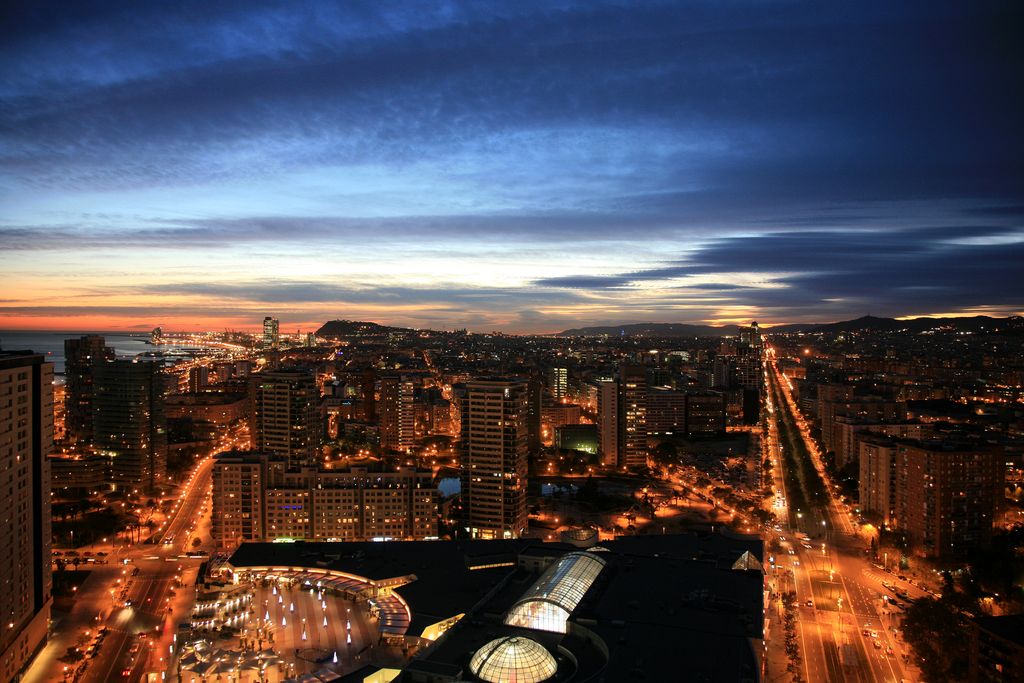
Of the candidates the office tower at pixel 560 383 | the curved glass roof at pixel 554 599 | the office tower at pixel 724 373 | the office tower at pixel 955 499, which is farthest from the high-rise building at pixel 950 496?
the office tower at pixel 724 373

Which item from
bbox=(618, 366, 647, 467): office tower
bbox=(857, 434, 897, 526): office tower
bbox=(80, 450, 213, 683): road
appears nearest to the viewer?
bbox=(80, 450, 213, 683): road

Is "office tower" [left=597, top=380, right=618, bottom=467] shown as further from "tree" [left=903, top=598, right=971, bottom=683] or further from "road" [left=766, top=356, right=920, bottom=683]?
"tree" [left=903, top=598, right=971, bottom=683]

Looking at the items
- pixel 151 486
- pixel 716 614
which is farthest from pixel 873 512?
pixel 151 486

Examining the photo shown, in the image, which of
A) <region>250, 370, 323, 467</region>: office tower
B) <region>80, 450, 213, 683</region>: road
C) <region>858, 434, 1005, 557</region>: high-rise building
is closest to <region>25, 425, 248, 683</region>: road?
<region>80, 450, 213, 683</region>: road

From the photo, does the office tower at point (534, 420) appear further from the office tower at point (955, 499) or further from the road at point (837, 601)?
the office tower at point (955, 499)

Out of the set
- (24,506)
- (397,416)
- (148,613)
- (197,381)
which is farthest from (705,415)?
(24,506)

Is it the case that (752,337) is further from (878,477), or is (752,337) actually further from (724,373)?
(878,477)
